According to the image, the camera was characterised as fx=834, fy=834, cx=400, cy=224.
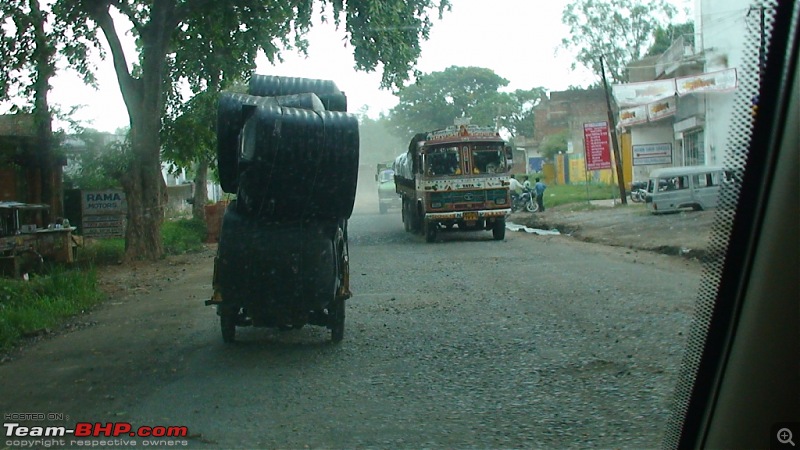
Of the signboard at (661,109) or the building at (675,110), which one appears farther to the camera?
the signboard at (661,109)

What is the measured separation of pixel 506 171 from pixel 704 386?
17.6 m

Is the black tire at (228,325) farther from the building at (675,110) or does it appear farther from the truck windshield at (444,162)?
the building at (675,110)

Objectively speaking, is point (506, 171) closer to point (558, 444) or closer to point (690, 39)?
point (690, 39)

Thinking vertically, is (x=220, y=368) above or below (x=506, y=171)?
below

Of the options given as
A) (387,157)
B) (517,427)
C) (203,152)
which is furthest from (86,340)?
(387,157)

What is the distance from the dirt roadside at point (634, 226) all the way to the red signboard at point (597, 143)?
1.83m

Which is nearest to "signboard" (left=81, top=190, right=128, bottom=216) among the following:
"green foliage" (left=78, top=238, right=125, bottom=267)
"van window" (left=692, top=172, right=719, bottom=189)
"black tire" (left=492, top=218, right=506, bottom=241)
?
"green foliage" (left=78, top=238, right=125, bottom=267)

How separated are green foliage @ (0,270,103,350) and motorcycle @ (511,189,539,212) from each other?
22.2m

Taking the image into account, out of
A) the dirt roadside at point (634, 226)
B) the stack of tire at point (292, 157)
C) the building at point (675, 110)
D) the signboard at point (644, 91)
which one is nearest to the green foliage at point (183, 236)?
the dirt roadside at point (634, 226)

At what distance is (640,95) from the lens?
3136 centimetres

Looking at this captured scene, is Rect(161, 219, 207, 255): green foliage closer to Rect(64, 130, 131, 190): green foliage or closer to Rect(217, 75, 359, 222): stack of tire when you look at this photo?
Rect(64, 130, 131, 190): green foliage

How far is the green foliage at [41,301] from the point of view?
9117 millimetres

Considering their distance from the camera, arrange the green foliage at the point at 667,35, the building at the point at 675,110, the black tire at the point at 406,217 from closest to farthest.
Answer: the building at the point at 675,110, the black tire at the point at 406,217, the green foliage at the point at 667,35

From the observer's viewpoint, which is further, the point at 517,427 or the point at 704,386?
the point at 517,427
